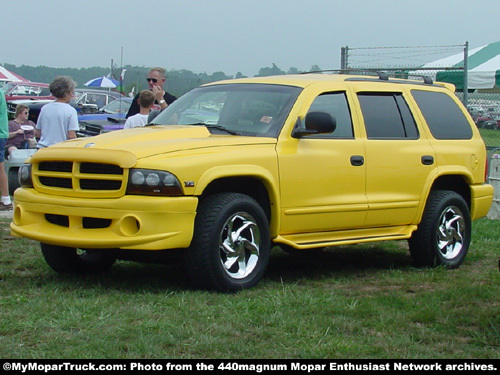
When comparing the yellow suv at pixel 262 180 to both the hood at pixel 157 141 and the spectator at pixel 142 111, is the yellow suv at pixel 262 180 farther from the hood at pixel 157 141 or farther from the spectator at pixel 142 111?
the spectator at pixel 142 111

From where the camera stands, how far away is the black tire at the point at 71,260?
23.5ft

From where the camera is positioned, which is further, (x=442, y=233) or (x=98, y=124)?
(x=98, y=124)

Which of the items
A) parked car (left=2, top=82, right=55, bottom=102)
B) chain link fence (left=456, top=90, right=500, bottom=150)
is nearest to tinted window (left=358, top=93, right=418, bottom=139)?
chain link fence (left=456, top=90, right=500, bottom=150)

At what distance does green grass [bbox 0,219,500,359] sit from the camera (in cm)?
491

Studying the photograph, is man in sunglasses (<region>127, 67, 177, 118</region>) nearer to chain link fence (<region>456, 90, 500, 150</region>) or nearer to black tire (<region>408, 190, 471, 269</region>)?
black tire (<region>408, 190, 471, 269</region>)

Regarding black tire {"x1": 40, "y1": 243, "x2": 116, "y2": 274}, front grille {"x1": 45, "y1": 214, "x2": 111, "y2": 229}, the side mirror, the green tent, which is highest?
the green tent

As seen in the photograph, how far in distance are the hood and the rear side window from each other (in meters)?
2.05

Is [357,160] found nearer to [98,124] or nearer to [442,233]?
[442,233]

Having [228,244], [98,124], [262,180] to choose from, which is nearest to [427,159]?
[262,180]

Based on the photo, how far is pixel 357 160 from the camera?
7438 mm

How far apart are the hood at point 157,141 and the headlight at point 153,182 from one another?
147mm

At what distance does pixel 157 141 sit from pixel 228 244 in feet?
2.98
